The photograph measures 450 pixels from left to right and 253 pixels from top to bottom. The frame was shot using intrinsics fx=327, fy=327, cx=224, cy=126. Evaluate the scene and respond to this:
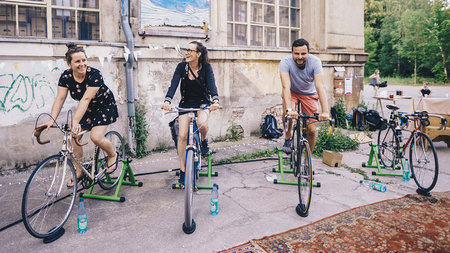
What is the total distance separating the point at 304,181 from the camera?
3.94 metres

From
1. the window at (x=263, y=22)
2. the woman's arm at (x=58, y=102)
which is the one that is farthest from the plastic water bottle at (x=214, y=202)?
the window at (x=263, y=22)

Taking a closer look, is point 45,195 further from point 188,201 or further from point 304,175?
point 304,175

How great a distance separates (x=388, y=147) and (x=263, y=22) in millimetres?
4855

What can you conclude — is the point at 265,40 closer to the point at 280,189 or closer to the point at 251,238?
the point at 280,189

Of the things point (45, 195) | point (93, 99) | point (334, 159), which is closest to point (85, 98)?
point (93, 99)

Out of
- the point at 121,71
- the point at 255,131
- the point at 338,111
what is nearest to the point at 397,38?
the point at 338,111

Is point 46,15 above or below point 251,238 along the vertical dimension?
above

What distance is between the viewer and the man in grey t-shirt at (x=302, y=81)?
4775 millimetres

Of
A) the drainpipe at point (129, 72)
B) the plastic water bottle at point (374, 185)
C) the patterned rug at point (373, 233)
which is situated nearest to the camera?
the patterned rug at point (373, 233)

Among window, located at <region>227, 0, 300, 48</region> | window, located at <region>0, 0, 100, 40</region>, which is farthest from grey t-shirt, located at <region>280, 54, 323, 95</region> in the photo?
window, located at <region>0, 0, 100, 40</region>

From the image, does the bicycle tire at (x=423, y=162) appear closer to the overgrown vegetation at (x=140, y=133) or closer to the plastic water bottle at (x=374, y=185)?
the plastic water bottle at (x=374, y=185)

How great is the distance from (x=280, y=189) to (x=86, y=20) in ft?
16.1

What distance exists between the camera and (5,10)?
576cm

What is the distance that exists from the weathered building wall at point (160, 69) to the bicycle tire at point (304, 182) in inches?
150
